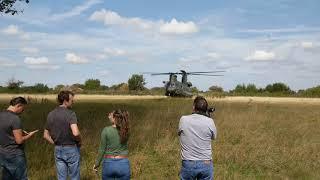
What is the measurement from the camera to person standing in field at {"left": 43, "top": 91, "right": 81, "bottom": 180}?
27.3 feet

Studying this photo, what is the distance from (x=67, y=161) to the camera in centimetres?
860

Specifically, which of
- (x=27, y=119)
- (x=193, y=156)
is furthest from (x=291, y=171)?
(x=27, y=119)

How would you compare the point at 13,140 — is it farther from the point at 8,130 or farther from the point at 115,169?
the point at 115,169

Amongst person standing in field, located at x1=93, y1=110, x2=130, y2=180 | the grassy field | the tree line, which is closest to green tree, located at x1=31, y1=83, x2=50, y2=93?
the tree line

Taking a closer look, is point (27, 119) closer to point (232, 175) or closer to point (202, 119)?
point (232, 175)

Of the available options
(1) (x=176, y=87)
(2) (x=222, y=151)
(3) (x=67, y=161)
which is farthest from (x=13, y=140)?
(1) (x=176, y=87)

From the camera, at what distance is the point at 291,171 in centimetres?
1234

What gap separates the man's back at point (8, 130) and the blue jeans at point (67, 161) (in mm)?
661

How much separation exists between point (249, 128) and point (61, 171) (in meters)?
11.8

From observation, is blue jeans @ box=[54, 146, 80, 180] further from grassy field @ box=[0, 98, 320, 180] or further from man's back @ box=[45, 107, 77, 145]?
grassy field @ box=[0, 98, 320, 180]

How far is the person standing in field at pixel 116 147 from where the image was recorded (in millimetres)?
7336

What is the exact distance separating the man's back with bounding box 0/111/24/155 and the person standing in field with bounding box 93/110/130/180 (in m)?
1.53

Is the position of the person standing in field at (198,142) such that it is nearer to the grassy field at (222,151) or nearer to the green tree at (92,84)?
the grassy field at (222,151)

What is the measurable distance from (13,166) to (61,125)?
0.94 metres
